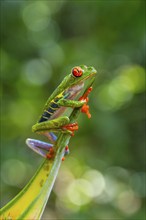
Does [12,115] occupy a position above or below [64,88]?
below

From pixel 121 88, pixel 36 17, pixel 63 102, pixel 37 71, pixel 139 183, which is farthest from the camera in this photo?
pixel 36 17

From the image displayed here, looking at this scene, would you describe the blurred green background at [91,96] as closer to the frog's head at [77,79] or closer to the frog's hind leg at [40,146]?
the frog's hind leg at [40,146]

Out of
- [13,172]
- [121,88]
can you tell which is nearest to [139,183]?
[121,88]

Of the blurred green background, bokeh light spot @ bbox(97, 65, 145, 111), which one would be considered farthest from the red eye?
bokeh light spot @ bbox(97, 65, 145, 111)

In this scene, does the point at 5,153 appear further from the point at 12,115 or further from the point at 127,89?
the point at 127,89

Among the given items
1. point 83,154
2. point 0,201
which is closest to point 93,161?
point 83,154

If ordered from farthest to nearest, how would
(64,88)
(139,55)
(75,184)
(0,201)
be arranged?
1. (75,184)
2. (139,55)
3. (0,201)
4. (64,88)

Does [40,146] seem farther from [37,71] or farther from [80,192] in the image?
[80,192]

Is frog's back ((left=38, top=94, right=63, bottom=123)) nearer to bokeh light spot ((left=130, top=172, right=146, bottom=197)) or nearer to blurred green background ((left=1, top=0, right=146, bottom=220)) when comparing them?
blurred green background ((left=1, top=0, right=146, bottom=220))
